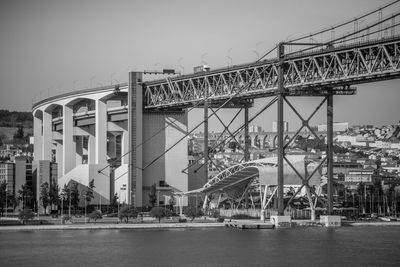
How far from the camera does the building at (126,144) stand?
127000 mm

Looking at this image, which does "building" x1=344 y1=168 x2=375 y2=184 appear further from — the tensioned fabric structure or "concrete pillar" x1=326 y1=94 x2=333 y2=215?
"concrete pillar" x1=326 y1=94 x2=333 y2=215

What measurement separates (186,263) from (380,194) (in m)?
80.8

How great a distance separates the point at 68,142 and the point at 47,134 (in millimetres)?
9632

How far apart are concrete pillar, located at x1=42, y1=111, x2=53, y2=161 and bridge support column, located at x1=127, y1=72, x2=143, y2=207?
26617 millimetres

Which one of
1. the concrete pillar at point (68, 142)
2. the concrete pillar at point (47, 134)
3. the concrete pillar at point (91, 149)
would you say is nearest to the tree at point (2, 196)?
the concrete pillar at point (68, 142)

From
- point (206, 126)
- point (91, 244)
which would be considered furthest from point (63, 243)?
point (206, 126)

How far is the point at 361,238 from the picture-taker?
92875 mm

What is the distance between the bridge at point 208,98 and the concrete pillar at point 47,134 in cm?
13

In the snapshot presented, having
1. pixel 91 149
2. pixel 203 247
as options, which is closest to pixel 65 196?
pixel 91 149

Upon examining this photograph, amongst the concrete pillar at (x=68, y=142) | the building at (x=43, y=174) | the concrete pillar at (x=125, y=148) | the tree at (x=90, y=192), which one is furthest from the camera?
the building at (x=43, y=174)

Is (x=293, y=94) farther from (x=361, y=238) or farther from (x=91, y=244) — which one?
(x=91, y=244)

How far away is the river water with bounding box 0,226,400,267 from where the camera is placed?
7544cm

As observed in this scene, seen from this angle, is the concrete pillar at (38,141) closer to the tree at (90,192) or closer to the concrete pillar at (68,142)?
the concrete pillar at (68,142)

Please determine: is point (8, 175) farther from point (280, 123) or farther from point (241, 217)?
point (280, 123)
